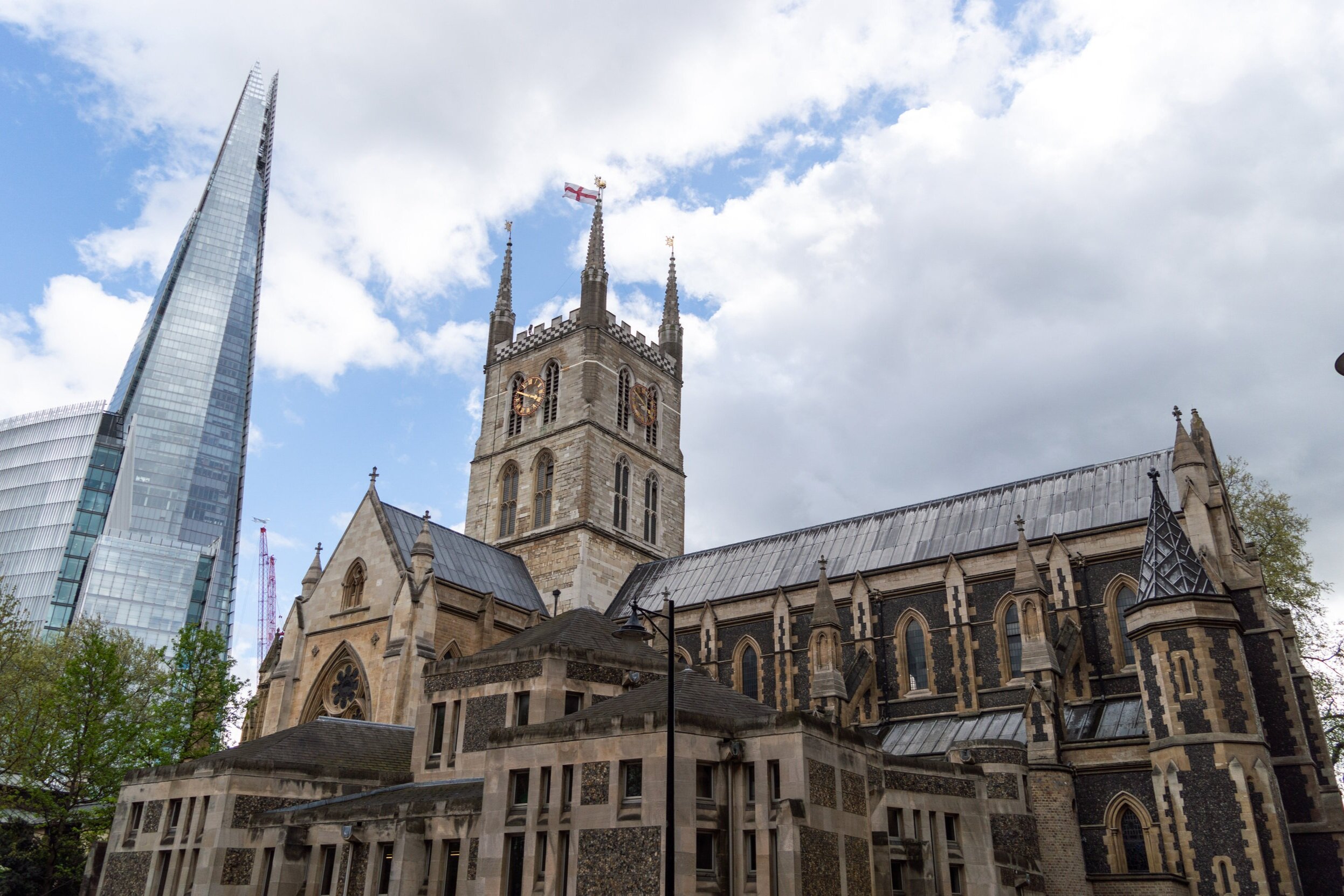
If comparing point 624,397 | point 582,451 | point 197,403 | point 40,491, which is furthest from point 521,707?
point 197,403

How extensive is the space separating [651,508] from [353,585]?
17321 millimetres

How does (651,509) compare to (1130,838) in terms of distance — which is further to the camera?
(651,509)

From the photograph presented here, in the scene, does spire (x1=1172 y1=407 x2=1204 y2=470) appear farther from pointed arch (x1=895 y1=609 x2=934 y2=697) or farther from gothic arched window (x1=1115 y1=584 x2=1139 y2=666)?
pointed arch (x1=895 y1=609 x2=934 y2=697)

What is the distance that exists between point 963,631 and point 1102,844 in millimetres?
8501

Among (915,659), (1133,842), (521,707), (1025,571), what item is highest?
(1025,571)

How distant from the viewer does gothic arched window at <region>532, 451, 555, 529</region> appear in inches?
1925

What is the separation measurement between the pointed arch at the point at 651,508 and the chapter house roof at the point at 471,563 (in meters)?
6.97

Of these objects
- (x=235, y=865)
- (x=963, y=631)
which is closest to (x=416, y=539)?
(x=235, y=865)

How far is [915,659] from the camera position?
35.6m

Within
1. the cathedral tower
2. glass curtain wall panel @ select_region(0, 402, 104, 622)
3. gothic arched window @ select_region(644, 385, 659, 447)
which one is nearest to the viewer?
the cathedral tower

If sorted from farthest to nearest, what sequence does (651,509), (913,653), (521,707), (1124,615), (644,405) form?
1. (644,405)
2. (651,509)
3. (913,653)
4. (1124,615)
5. (521,707)

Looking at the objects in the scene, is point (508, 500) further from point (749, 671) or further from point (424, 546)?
point (749, 671)

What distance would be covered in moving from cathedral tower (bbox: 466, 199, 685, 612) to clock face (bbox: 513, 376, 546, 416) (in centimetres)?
7

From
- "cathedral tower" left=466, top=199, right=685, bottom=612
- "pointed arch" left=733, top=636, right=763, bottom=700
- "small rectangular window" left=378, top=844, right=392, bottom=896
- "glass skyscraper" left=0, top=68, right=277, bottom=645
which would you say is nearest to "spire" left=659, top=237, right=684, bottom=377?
"cathedral tower" left=466, top=199, right=685, bottom=612
